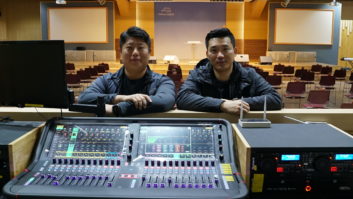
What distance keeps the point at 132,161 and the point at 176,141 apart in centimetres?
20

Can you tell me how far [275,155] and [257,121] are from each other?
285 mm

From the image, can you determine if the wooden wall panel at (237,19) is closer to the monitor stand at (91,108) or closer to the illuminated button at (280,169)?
the monitor stand at (91,108)

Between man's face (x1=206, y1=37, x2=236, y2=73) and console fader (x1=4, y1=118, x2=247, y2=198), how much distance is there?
30.4 inches

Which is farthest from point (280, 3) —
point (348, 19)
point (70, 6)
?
point (70, 6)

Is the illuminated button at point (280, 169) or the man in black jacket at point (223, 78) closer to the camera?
the illuminated button at point (280, 169)

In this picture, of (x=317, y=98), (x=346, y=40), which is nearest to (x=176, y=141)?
(x=317, y=98)

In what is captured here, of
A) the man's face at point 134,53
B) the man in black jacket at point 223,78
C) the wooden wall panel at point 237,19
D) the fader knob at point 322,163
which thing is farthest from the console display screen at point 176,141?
the wooden wall panel at point 237,19

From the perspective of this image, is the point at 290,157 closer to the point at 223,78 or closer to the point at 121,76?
the point at 223,78

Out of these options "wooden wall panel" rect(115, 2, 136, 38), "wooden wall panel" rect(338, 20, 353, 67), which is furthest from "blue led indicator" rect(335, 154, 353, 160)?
"wooden wall panel" rect(338, 20, 353, 67)

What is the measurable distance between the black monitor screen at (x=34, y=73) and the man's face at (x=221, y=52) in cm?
103

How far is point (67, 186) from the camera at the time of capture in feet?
4.11

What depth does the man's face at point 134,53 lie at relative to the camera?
2191 millimetres

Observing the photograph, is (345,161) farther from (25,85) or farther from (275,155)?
(25,85)

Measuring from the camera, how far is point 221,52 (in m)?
2.23
